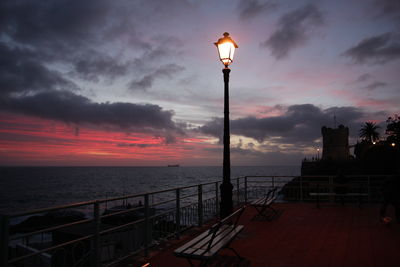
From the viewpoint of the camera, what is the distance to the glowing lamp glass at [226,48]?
6992 mm

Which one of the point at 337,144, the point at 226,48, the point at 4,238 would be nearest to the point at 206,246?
the point at 4,238

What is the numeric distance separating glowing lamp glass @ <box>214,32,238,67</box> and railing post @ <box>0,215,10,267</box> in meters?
5.72

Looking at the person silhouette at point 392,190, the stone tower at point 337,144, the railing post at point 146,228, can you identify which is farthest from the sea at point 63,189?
the stone tower at point 337,144

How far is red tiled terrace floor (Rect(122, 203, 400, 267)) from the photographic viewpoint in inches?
192

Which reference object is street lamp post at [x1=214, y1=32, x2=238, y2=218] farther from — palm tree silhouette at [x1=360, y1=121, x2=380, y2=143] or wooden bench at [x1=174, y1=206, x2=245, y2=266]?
palm tree silhouette at [x1=360, y1=121, x2=380, y2=143]

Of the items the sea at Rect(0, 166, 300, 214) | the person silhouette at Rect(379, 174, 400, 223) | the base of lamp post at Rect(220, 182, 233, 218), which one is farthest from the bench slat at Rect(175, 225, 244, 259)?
the sea at Rect(0, 166, 300, 214)

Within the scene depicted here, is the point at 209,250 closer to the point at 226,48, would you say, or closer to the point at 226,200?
the point at 226,200

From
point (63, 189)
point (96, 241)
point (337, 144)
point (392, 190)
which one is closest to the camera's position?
point (96, 241)

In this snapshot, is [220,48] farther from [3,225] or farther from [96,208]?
[3,225]

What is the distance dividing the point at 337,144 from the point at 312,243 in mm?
69004

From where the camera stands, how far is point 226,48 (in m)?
7.00

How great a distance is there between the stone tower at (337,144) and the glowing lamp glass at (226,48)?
6715 centimetres

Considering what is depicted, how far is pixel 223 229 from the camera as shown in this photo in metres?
4.73

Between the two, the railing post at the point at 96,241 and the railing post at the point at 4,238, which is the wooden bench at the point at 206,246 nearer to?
the railing post at the point at 96,241
